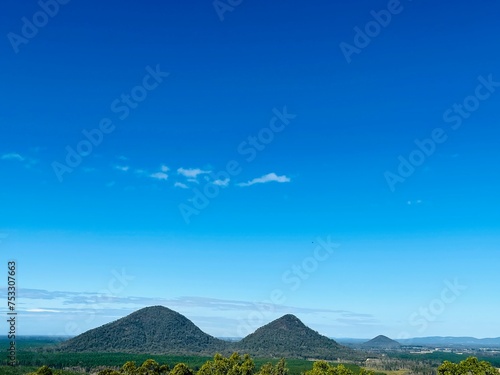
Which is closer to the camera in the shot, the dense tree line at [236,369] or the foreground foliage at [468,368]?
the dense tree line at [236,369]

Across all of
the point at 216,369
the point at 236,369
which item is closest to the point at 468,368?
the point at 236,369

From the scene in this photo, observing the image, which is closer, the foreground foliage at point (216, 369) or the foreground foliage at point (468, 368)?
the foreground foliage at point (216, 369)

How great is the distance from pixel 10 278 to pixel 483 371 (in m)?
53.7

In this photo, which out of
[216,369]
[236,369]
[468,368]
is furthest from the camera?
[216,369]

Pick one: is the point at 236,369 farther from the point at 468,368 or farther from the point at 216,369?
the point at 468,368

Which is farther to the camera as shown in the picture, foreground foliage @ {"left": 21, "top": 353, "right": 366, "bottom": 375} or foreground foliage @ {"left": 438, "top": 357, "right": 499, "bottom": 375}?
foreground foliage @ {"left": 438, "top": 357, "right": 499, "bottom": 375}

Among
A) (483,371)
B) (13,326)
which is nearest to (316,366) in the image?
(483,371)

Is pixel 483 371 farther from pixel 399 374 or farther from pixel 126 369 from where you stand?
pixel 399 374

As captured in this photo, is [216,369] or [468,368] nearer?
[468,368]

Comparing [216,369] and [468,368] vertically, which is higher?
[468,368]

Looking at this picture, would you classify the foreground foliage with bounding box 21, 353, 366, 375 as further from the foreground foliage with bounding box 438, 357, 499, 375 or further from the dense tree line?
the foreground foliage with bounding box 438, 357, 499, 375

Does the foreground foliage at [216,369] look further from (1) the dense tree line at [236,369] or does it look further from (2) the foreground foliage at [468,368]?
(2) the foreground foliage at [468,368]

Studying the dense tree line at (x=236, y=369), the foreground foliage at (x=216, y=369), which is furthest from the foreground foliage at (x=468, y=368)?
the foreground foliage at (x=216, y=369)

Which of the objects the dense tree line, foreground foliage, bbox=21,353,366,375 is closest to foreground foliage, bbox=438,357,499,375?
the dense tree line
